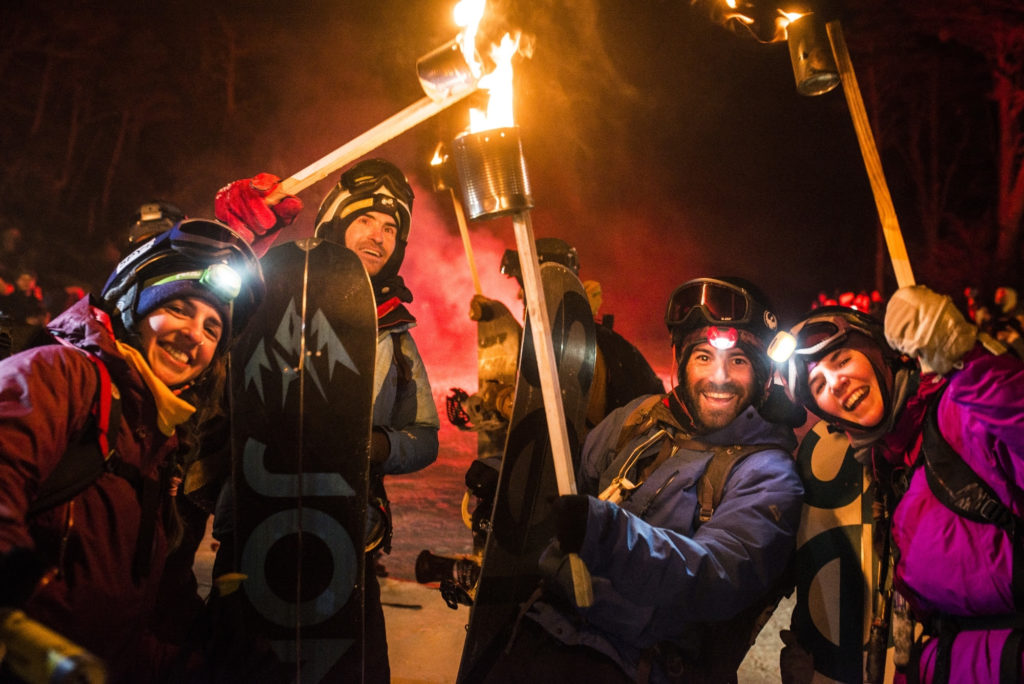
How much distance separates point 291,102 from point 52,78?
13.8 ft

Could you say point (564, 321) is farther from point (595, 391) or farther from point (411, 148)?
point (411, 148)

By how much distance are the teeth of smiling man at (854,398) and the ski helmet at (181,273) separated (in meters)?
2.09

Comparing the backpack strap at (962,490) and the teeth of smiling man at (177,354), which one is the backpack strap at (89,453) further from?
the backpack strap at (962,490)

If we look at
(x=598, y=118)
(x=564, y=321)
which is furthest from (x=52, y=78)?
(x=564, y=321)

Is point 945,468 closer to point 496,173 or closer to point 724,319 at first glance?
point 724,319

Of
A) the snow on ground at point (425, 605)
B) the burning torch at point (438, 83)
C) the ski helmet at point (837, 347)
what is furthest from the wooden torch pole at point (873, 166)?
the snow on ground at point (425, 605)

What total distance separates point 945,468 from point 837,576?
690mm

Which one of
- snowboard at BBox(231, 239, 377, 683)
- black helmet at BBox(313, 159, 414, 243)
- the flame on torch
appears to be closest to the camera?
the flame on torch

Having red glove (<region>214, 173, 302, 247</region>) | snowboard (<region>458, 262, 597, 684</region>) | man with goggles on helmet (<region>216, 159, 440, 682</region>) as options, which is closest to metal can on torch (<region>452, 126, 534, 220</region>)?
snowboard (<region>458, 262, 597, 684</region>)

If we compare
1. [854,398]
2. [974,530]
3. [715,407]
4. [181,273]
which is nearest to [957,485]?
[974,530]

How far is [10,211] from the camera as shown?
11.0m

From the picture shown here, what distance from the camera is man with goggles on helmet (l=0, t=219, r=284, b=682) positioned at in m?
1.53

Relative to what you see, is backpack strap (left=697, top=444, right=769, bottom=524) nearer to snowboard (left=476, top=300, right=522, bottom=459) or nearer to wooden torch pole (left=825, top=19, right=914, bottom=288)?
wooden torch pole (left=825, top=19, right=914, bottom=288)

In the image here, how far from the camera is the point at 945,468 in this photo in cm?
179
